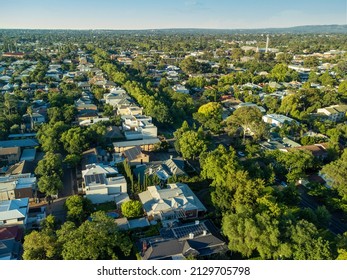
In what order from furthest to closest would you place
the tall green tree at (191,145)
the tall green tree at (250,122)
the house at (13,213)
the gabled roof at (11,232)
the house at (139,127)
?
the house at (139,127) → the tall green tree at (250,122) → the tall green tree at (191,145) → the house at (13,213) → the gabled roof at (11,232)

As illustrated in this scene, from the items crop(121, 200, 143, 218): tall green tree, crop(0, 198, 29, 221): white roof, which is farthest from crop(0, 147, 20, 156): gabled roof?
crop(121, 200, 143, 218): tall green tree

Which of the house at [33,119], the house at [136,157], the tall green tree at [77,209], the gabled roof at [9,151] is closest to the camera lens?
→ the tall green tree at [77,209]

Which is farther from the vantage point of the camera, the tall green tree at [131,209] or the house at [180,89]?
the house at [180,89]

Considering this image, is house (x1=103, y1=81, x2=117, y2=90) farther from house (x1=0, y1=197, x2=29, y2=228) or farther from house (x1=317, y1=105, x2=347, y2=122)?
house (x1=0, y1=197, x2=29, y2=228)

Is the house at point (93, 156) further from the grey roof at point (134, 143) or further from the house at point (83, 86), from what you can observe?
the house at point (83, 86)

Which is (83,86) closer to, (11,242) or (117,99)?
(117,99)

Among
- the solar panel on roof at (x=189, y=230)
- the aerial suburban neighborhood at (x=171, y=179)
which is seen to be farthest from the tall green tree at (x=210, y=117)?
the solar panel on roof at (x=189, y=230)

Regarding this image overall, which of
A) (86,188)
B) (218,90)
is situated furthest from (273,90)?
(86,188)
